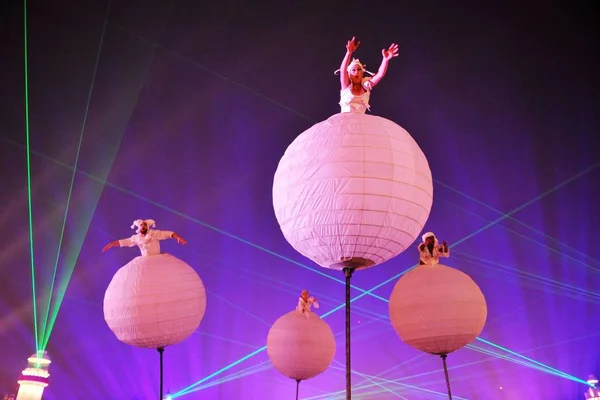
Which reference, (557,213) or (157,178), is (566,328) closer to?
(557,213)

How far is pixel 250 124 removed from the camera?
17.9 ft

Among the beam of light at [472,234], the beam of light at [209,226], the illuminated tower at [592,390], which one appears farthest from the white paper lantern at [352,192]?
the illuminated tower at [592,390]

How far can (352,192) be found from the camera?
1.62 meters

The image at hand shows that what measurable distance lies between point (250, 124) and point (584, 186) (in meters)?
3.69

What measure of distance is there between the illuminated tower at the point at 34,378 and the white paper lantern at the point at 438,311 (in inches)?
156

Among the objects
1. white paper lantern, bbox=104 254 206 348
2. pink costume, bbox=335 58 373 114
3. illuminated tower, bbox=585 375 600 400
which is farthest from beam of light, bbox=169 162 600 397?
pink costume, bbox=335 58 373 114

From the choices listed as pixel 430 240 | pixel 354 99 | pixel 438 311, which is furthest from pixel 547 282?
pixel 354 99

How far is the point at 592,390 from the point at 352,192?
5.69 meters

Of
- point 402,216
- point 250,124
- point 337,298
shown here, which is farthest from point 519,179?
point 402,216

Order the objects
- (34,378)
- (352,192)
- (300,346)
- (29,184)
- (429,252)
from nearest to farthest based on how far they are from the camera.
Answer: (352,192) < (429,252) < (300,346) < (34,378) < (29,184)

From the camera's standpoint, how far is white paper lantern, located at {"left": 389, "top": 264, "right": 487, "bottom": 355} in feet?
6.98

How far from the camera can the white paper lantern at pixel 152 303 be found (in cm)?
225

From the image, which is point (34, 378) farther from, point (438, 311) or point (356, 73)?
point (356, 73)

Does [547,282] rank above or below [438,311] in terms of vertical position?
above
